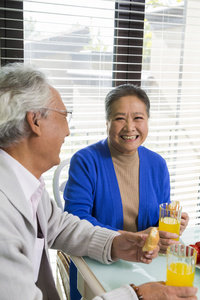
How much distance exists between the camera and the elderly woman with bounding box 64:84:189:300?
1.64 metres

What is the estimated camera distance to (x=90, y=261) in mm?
1276

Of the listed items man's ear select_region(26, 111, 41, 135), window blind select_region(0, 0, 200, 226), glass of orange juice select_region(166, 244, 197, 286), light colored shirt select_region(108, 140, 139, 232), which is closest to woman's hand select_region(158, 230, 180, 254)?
glass of orange juice select_region(166, 244, 197, 286)

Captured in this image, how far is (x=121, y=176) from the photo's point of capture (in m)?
1.70

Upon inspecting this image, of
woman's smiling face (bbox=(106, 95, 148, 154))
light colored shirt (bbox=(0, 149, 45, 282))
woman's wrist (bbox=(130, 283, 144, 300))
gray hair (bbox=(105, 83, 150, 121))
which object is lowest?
woman's wrist (bbox=(130, 283, 144, 300))

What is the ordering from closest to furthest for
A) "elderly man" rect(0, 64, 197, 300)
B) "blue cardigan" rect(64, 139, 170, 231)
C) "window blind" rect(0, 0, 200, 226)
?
"elderly man" rect(0, 64, 197, 300) → "blue cardigan" rect(64, 139, 170, 231) → "window blind" rect(0, 0, 200, 226)

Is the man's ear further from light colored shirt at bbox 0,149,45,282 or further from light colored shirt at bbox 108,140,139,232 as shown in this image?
light colored shirt at bbox 108,140,139,232

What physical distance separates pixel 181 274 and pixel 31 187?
1.77 ft

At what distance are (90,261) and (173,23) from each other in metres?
1.98

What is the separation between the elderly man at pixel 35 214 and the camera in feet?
3.06

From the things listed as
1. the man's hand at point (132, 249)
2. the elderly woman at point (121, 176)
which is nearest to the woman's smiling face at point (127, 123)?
the elderly woman at point (121, 176)

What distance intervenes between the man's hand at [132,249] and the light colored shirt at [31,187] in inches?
10.6

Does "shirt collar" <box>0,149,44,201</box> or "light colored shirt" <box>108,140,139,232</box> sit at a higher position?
"shirt collar" <box>0,149,44,201</box>

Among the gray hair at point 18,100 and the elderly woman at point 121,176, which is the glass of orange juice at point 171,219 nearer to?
the elderly woman at point 121,176

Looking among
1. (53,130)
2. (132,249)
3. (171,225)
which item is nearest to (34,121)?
(53,130)
